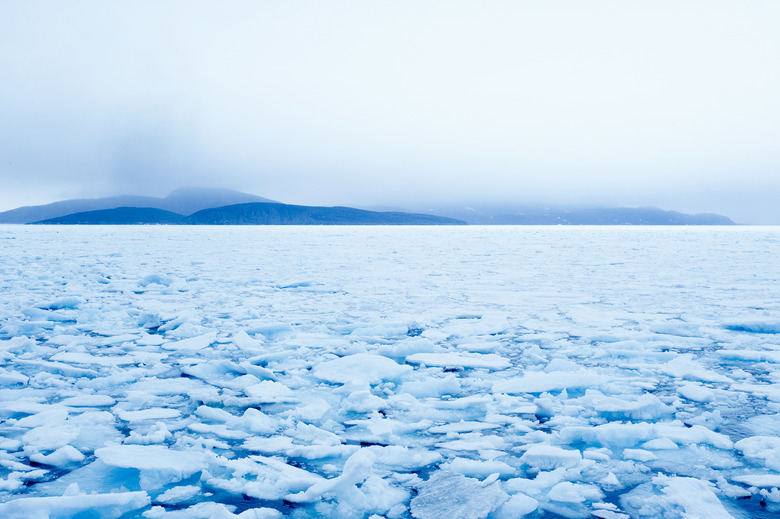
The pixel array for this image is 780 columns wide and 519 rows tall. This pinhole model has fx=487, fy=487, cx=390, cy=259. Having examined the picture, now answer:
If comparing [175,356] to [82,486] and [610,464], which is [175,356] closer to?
[82,486]

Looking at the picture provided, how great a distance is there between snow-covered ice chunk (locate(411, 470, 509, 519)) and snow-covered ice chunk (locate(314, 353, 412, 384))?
125cm

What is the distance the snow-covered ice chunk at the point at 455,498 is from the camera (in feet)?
5.27

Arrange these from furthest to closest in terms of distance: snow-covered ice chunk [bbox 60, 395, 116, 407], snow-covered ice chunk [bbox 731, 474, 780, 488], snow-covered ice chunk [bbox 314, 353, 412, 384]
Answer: snow-covered ice chunk [bbox 314, 353, 412, 384] → snow-covered ice chunk [bbox 60, 395, 116, 407] → snow-covered ice chunk [bbox 731, 474, 780, 488]

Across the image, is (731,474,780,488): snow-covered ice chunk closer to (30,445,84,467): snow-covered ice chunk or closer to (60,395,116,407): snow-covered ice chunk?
(30,445,84,467): snow-covered ice chunk

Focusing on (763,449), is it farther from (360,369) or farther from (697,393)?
(360,369)

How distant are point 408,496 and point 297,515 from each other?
392mm

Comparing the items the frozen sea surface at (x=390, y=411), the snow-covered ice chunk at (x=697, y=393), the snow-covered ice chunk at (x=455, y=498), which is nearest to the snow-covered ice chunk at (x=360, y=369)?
the frozen sea surface at (x=390, y=411)

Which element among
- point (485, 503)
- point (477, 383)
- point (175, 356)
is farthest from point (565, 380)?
point (175, 356)

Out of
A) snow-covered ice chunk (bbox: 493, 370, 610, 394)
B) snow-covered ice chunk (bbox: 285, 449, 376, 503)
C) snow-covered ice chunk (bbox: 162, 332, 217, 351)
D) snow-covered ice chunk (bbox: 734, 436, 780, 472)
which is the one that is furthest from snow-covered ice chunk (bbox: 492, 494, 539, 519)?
snow-covered ice chunk (bbox: 162, 332, 217, 351)

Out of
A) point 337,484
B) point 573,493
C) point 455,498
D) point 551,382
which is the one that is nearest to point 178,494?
point 337,484

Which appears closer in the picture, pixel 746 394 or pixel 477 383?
pixel 746 394

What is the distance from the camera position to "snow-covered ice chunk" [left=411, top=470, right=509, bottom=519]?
5.27 feet

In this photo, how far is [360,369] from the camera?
3184 millimetres

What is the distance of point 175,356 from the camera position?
359cm
